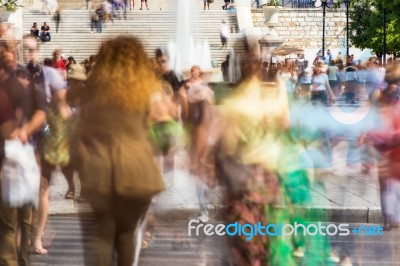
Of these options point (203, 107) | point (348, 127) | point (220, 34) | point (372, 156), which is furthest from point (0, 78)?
point (220, 34)

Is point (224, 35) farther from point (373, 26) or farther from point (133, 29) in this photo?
point (373, 26)

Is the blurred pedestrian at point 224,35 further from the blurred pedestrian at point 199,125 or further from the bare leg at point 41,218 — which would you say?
the bare leg at point 41,218

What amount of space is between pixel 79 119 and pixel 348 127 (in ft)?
21.8

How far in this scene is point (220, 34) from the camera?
43688mm

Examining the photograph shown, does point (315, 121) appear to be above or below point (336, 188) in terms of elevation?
above

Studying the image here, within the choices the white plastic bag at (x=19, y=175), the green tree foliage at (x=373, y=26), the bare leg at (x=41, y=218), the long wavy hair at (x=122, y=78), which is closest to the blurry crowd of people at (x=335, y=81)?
the bare leg at (x=41, y=218)

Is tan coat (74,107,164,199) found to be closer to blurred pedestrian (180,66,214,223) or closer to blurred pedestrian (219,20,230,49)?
blurred pedestrian (180,66,214,223)

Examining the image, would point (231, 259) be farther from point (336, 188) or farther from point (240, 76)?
point (336, 188)

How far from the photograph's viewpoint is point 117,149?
6312 millimetres

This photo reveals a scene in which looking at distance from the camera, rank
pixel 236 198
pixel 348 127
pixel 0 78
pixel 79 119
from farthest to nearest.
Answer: pixel 348 127 → pixel 0 78 → pixel 236 198 → pixel 79 119

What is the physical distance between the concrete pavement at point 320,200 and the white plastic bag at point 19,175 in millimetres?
2407

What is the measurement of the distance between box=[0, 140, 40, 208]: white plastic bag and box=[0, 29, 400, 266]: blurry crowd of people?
9cm

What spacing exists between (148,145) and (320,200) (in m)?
5.46

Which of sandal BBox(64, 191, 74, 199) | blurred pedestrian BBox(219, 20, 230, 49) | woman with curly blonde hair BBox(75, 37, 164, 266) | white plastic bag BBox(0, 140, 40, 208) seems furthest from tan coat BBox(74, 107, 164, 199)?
blurred pedestrian BBox(219, 20, 230, 49)
